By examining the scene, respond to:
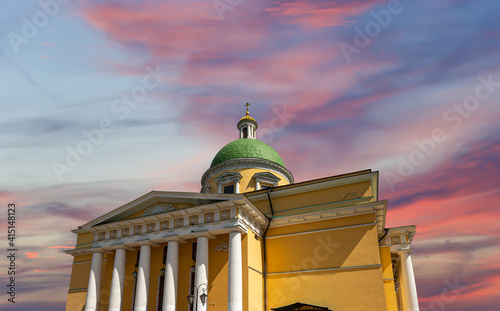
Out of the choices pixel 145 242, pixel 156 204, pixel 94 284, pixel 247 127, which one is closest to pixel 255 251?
pixel 145 242

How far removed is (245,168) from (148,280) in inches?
504

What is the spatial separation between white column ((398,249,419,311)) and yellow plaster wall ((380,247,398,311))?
1.24 meters

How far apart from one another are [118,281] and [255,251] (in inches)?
325

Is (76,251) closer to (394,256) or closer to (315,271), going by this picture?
(315,271)

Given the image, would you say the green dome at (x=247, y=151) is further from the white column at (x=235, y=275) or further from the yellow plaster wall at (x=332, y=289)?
the white column at (x=235, y=275)

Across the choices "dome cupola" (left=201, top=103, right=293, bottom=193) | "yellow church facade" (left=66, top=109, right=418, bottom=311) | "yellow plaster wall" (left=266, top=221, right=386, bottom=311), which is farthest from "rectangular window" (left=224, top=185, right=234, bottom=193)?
"yellow plaster wall" (left=266, top=221, right=386, bottom=311)

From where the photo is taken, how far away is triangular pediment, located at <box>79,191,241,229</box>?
21.4 meters

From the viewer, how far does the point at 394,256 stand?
86.0 feet

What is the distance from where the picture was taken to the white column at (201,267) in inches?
750

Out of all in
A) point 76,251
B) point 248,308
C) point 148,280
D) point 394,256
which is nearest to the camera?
point 248,308

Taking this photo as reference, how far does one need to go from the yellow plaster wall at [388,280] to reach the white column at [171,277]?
12.1 meters

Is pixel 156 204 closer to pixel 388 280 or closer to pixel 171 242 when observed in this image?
pixel 171 242

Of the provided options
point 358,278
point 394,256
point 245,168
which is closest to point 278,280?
point 358,278

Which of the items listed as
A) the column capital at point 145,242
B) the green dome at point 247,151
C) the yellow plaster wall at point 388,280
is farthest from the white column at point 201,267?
the green dome at point 247,151
